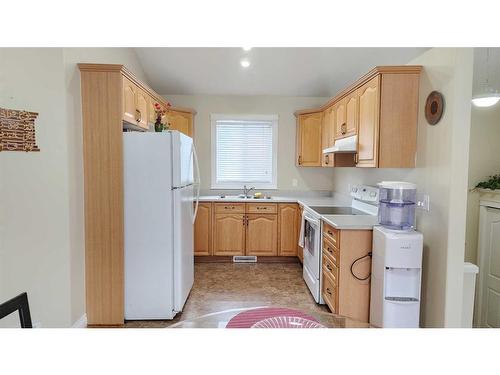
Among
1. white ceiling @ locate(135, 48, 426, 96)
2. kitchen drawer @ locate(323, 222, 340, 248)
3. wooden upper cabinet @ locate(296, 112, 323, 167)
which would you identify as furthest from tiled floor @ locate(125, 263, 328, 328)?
white ceiling @ locate(135, 48, 426, 96)

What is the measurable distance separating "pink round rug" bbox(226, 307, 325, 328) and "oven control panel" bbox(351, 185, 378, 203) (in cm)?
200

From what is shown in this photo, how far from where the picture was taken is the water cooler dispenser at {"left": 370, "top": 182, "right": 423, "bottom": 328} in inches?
80.3

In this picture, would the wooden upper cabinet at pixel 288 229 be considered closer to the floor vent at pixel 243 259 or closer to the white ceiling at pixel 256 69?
the floor vent at pixel 243 259

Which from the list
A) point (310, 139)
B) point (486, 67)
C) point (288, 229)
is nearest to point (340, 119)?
point (310, 139)

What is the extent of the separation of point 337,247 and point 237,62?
109 inches

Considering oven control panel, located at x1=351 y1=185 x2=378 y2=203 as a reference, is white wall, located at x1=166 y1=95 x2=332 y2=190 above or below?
above

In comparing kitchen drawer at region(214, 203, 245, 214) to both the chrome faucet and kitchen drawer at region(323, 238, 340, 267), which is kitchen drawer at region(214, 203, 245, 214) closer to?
the chrome faucet

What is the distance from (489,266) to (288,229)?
2.24 meters

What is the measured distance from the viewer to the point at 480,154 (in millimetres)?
3031

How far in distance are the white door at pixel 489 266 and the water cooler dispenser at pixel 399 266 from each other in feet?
4.18
